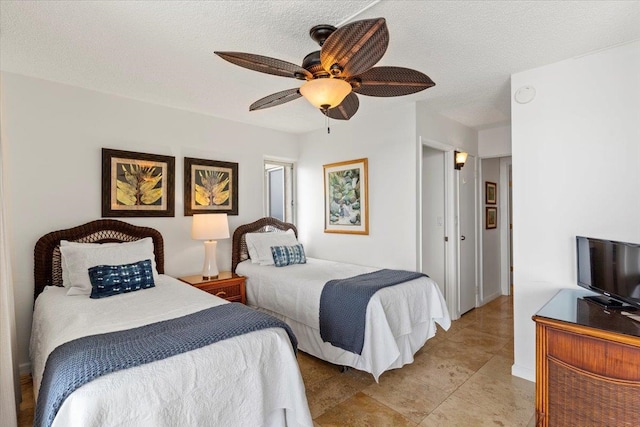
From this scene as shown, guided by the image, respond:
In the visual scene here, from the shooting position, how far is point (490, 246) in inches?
192

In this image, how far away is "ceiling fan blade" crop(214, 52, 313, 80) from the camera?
168 cm

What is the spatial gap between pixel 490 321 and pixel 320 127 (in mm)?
3276

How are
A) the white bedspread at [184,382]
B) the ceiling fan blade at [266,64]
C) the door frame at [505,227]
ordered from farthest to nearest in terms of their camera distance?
1. the door frame at [505,227]
2. the ceiling fan blade at [266,64]
3. the white bedspread at [184,382]

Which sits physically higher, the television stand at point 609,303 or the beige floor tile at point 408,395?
the television stand at point 609,303

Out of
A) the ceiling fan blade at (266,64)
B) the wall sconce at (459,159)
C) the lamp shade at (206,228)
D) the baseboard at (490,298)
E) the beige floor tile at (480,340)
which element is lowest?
the beige floor tile at (480,340)

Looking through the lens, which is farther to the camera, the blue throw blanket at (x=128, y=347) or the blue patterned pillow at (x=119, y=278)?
the blue patterned pillow at (x=119, y=278)

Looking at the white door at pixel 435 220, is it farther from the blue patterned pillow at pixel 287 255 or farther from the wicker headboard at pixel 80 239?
the wicker headboard at pixel 80 239

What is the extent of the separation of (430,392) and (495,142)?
3.45 m

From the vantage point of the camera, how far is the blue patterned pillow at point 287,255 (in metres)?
3.64

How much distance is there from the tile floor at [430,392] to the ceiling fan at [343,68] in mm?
1997

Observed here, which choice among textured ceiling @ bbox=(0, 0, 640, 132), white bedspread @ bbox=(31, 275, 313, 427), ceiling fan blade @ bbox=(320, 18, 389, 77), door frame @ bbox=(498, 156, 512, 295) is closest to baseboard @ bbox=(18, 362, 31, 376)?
white bedspread @ bbox=(31, 275, 313, 427)

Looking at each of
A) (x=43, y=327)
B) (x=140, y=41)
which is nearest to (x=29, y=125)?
(x=140, y=41)

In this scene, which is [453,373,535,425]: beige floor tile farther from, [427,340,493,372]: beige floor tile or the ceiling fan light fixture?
the ceiling fan light fixture

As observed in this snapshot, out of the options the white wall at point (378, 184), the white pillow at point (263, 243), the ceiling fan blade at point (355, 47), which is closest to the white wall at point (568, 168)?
the white wall at point (378, 184)
